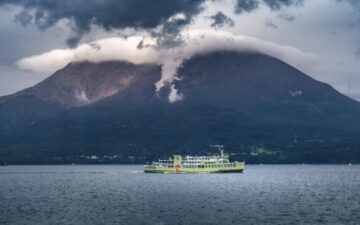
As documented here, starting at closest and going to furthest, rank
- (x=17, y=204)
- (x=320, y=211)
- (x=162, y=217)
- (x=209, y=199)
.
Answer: (x=162, y=217), (x=320, y=211), (x=17, y=204), (x=209, y=199)

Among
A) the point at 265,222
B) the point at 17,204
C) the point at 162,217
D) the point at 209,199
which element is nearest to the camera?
the point at 265,222

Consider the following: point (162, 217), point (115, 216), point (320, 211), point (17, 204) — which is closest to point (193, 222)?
point (162, 217)

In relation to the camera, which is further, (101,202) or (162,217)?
(101,202)

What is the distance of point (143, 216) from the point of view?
116m

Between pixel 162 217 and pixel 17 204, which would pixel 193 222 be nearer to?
A: pixel 162 217

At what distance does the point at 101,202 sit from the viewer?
482ft

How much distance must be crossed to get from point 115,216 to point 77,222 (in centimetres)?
1079

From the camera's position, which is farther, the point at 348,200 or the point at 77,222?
the point at 348,200

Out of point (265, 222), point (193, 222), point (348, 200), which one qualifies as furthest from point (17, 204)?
point (348, 200)

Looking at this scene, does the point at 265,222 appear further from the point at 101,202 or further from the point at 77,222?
the point at 101,202

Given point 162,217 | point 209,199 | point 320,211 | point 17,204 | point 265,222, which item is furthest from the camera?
point 209,199

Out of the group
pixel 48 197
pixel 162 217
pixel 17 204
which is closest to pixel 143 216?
pixel 162 217

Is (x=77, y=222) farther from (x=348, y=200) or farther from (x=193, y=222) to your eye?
(x=348, y=200)

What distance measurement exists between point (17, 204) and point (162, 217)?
4541 cm
